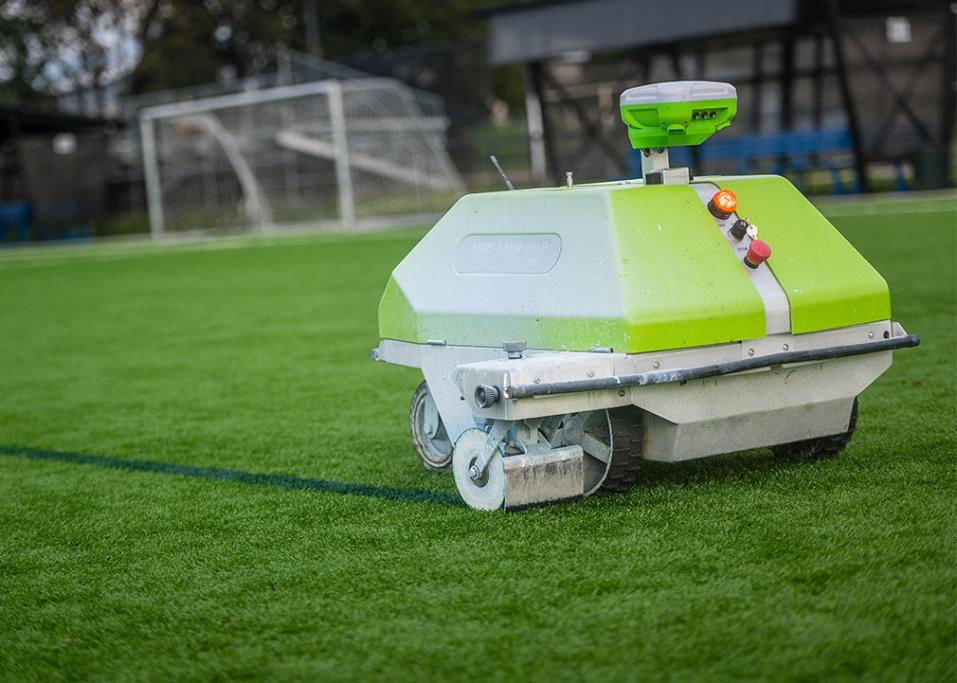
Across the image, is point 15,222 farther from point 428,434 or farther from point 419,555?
point 419,555

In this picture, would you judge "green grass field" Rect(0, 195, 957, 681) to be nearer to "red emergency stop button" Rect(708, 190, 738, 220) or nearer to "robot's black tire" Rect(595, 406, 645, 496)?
"robot's black tire" Rect(595, 406, 645, 496)

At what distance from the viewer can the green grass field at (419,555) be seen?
124 inches

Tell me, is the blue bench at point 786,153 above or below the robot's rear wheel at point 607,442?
below

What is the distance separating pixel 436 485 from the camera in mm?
4988

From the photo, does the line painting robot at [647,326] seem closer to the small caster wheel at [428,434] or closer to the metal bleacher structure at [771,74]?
the small caster wheel at [428,434]

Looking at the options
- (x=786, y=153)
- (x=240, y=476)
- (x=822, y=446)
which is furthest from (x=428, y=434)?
(x=786, y=153)

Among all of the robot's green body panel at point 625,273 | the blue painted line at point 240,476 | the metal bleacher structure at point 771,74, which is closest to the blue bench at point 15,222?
the metal bleacher structure at point 771,74

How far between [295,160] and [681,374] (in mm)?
22918

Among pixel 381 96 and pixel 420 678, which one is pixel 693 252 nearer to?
pixel 420 678

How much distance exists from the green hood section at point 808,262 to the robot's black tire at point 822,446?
1.31ft

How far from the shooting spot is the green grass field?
3156mm

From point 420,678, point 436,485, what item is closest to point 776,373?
point 436,485

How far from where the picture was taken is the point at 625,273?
4.30 metres

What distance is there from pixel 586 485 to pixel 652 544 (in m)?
0.61
